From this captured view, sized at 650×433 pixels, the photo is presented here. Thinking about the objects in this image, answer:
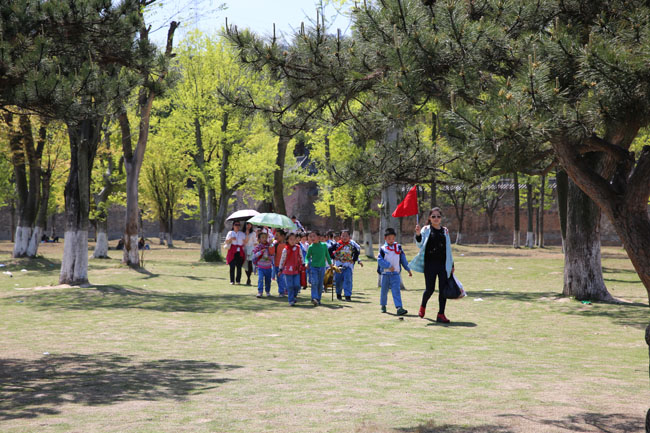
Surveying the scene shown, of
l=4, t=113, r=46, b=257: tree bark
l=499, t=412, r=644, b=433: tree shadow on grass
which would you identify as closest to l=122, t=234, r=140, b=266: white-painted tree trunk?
l=4, t=113, r=46, b=257: tree bark

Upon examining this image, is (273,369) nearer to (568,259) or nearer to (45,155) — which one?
(568,259)

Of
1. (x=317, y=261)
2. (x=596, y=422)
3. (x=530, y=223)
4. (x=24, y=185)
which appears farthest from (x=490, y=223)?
(x=596, y=422)

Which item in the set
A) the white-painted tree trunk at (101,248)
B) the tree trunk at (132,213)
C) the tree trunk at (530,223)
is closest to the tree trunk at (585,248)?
the tree trunk at (132,213)

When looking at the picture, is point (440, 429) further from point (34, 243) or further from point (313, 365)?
point (34, 243)

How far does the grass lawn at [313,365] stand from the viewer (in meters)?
4.75

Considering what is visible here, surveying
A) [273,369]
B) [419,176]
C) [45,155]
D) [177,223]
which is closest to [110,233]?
[177,223]

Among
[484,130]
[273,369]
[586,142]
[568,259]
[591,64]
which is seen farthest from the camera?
[568,259]

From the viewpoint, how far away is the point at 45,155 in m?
27.9

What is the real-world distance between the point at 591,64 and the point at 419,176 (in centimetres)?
795

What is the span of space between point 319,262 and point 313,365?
7.05 metres

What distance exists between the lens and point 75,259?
1577 centimetres

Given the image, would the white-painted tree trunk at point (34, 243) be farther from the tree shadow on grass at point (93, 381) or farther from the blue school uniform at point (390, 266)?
the tree shadow on grass at point (93, 381)

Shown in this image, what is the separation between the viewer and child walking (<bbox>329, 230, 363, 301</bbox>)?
49.4 feet

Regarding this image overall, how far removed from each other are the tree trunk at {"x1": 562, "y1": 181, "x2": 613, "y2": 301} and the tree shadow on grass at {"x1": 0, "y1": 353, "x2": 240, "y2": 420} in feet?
31.2
